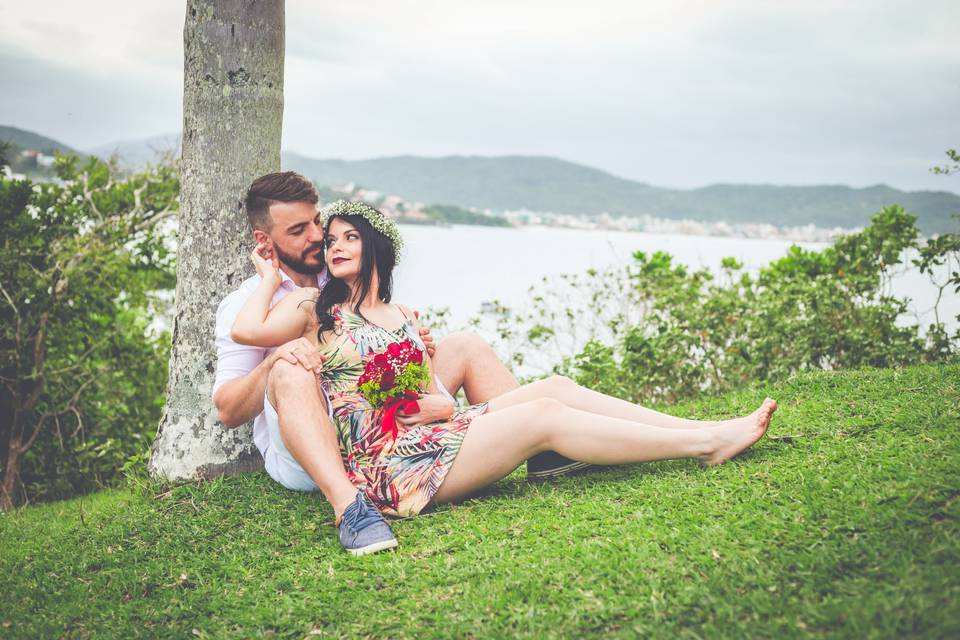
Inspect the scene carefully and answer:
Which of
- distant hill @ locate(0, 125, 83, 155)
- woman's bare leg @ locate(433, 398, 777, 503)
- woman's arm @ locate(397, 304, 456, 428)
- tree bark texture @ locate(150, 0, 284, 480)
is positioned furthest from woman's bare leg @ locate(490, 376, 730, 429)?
distant hill @ locate(0, 125, 83, 155)

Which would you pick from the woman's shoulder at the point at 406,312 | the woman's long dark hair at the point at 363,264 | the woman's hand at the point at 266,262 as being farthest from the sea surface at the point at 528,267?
the woman's hand at the point at 266,262

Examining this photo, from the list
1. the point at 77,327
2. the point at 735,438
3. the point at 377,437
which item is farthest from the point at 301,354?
the point at 77,327

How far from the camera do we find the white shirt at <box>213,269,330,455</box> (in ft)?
13.6

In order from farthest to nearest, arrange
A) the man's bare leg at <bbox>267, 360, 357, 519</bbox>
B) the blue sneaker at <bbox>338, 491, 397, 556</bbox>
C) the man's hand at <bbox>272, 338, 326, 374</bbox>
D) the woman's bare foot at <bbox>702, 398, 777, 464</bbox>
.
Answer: the woman's bare foot at <bbox>702, 398, 777, 464</bbox>, the man's hand at <bbox>272, 338, 326, 374</bbox>, the man's bare leg at <bbox>267, 360, 357, 519</bbox>, the blue sneaker at <bbox>338, 491, 397, 556</bbox>

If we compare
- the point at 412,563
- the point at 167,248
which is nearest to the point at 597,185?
the point at 167,248

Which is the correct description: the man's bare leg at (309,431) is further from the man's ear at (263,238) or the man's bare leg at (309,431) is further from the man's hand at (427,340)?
Result: the man's ear at (263,238)

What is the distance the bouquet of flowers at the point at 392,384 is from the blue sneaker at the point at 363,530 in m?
0.45

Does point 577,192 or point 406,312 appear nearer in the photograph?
point 406,312

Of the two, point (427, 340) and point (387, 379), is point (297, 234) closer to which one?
point (427, 340)

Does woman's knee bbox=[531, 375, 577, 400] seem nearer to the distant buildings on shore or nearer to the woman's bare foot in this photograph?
the woman's bare foot

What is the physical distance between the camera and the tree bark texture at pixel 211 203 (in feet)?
15.3

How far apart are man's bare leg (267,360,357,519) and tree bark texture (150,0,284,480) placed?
118 cm

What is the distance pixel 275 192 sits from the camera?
446 centimetres

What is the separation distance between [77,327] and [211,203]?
3.58 m
